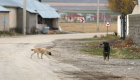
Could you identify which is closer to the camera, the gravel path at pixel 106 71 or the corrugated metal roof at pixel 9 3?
the gravel path at pixel 106 71

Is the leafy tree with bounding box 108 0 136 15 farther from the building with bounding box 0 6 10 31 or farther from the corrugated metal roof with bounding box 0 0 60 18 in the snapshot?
the building with bounding box 0 6 10 31

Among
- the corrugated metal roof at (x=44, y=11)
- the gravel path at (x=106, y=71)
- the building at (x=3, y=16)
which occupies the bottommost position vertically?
the gravel path at (x=106, y=71)

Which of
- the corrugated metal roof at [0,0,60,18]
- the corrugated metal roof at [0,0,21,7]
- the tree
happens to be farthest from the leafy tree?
the corrugated metal roof at [0,0,21,7]

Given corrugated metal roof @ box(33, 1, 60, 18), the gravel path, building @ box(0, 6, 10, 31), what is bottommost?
the gravel path

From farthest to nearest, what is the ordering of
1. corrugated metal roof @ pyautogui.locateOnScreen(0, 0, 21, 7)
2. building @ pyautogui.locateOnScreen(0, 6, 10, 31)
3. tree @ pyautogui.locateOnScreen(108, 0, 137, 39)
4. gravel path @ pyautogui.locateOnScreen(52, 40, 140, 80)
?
tree @ pyautogui.locateOnScreen(108, 0, 137, 39) < corrugated metal roof @ pyautogui.locateOnScreen(0, 0, 21, 7) < building @ pyautogui.locateOnScreen(0, 6, 10, 31) < gravel path @ pyautogui.locateOnScreen(52, 40, 140, 80)

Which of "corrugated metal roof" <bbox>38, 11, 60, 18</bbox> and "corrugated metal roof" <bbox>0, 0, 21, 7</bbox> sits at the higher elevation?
"corrugated metal roof" <bbox>0, 0, 21, 7</bbox>

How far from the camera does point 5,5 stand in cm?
4359

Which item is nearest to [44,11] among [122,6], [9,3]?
[9,3]

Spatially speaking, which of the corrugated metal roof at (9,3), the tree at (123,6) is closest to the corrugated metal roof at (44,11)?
the corrugated metal roof at (9,3)

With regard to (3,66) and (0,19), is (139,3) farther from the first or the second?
(0,19)

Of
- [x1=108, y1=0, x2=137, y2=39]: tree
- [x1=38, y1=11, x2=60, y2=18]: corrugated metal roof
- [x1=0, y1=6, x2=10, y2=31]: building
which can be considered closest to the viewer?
[x1=0, y1=6, x2=10, y2=31]: building

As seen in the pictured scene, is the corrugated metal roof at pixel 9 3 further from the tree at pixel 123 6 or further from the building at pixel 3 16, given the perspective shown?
the tree at pixel 123 6

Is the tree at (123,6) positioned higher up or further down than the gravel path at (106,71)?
higher up

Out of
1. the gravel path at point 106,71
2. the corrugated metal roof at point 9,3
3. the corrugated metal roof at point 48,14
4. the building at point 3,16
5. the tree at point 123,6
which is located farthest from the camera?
the corrugated metal roof at point 48,14
